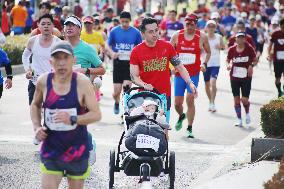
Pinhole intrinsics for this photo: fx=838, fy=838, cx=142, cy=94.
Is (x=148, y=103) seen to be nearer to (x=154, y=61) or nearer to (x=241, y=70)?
(x=154, y=61)

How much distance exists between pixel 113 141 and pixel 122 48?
3.35 m

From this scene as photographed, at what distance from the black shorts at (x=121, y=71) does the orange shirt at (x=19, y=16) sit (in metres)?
14.5

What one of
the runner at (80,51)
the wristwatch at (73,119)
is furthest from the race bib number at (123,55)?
the wristwatch at (73,119)

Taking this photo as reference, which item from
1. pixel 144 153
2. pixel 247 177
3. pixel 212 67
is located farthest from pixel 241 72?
pixel 144 153

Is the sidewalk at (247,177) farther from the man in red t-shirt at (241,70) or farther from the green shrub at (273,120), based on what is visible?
the man in red t-shirt at (241,70)

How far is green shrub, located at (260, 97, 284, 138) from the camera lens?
406 inches

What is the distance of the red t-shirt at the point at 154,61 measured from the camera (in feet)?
33.4

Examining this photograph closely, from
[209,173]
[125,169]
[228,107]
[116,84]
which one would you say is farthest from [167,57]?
[228,107]

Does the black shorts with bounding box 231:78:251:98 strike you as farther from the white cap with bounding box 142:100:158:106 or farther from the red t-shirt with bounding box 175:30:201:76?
the white cap with bounding box 142:100:158:106

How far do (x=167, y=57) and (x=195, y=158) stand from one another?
1636mm

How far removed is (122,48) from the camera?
50.3 feet

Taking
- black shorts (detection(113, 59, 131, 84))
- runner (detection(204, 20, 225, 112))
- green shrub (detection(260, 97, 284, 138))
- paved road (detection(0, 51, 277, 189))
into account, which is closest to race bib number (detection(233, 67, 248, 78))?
paved road (detection(0, 51, 277, 189))

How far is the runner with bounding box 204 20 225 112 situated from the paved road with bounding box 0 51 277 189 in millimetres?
322

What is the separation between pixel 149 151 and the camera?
27.0ft
